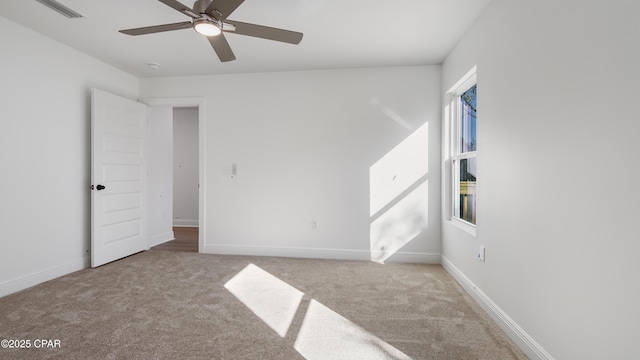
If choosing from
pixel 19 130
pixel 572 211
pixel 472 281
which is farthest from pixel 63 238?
pixel 572 211

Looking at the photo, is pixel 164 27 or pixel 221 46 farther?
pixel 221 46

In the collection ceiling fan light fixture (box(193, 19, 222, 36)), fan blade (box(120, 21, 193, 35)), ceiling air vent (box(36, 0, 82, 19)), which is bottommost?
ceiling fan light fixture (box(193, 19, 222, 36))

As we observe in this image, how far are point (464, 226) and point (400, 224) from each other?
909 millimetres

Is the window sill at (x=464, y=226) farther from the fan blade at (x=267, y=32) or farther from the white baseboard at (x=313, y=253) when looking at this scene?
the fan blade at (x=267, y=32)

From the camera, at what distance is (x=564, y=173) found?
1.57 meters

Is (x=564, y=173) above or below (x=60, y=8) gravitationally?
below

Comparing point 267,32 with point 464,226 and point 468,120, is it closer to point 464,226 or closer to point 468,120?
point 468,120

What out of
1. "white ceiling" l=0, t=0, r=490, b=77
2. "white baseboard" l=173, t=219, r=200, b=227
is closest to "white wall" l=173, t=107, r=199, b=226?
"white baseboard" l=173, t=219, r=200, b=227

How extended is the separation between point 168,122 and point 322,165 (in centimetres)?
294

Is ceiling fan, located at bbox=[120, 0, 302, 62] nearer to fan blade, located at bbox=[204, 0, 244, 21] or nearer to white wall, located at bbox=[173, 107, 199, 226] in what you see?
fan blade, located at bbox=[204, 0, 244, 21]

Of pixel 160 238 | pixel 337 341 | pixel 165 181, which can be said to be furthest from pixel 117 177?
pixel 337 341

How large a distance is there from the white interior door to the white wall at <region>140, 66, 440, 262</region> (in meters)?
0.74

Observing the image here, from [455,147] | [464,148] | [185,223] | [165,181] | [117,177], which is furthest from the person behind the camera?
[185,223]

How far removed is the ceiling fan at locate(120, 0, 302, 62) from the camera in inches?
74.1
